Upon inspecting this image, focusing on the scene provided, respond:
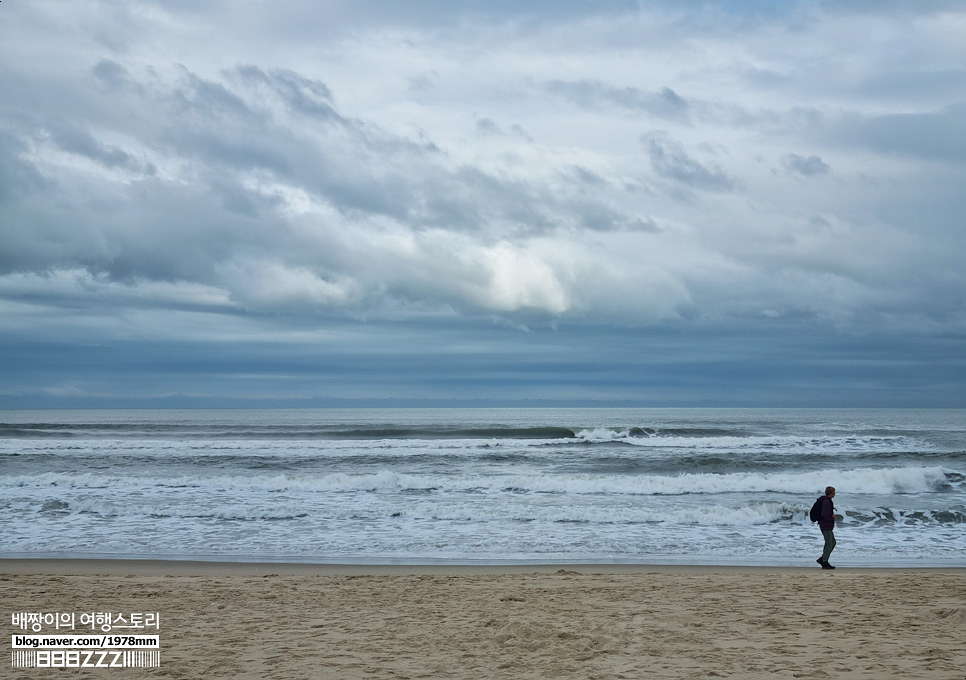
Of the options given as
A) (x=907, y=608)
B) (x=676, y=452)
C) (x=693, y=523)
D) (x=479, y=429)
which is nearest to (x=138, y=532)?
(x=693, y=523)

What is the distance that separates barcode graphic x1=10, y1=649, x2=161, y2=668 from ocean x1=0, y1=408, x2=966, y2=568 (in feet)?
18.8

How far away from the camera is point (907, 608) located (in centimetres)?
870

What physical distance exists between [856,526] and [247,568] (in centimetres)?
1325

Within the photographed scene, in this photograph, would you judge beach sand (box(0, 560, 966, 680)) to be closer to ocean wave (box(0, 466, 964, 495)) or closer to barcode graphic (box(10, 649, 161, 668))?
barcode graphic (box(10, 649, 161, 668))

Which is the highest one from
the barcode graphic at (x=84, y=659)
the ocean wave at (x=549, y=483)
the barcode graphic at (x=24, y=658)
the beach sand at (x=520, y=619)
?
the barcode graphic at (x=24, y=658)

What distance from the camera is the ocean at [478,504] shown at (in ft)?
44.2

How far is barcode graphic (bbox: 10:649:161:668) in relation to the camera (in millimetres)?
6605

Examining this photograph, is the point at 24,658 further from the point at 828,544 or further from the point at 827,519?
the point at 827,519

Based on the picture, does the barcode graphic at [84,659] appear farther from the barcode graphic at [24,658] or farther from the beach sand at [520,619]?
the beach sand at [520,619]

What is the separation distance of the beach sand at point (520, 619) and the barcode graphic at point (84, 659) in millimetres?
146

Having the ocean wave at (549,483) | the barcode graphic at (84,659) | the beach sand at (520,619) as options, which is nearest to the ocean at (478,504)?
the ocean wave at (549,483)

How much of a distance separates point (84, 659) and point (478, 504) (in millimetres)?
12286

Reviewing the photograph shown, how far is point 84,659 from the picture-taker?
6.88 metres

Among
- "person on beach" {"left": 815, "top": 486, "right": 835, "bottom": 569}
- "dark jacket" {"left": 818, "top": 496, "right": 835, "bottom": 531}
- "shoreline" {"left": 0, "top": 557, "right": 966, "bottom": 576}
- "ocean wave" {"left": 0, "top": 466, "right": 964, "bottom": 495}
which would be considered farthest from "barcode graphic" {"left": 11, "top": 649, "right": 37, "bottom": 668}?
"ocean wave" {"left": 0, "top": 466, "right": 964, "bottom": 495}
